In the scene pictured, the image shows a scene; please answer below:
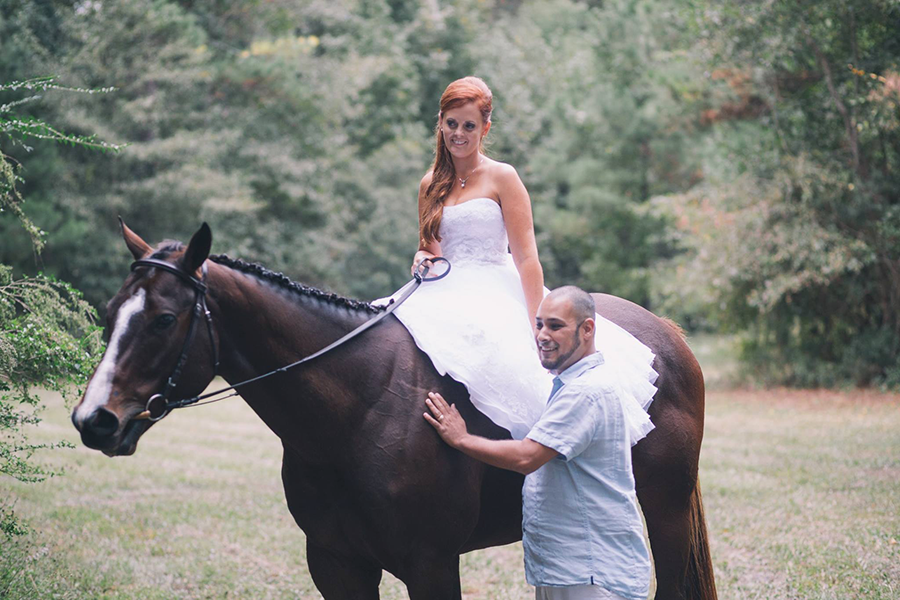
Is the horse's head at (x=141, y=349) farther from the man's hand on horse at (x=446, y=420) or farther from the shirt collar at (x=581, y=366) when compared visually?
the shirt collar at (x=581, y=366)

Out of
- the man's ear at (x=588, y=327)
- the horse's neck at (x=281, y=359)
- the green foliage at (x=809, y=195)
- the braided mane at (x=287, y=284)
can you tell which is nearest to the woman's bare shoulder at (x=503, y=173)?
the braided mane at (x=287, y=284)

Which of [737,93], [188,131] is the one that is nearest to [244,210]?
[188,131]

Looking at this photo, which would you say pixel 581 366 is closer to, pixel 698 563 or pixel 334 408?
pixel 334 408

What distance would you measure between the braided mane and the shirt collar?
959 millimetres

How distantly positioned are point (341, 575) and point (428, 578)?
45cm

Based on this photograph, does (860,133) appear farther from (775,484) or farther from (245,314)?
(245,314)

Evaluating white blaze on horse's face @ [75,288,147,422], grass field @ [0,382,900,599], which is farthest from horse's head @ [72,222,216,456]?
grass field @ [0,382,900,599]

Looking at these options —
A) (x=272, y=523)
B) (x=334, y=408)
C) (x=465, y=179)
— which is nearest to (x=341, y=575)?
(x=334, y=408)

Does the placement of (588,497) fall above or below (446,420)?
below

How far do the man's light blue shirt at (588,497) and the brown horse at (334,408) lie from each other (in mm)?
433

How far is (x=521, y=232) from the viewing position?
12.1 feet

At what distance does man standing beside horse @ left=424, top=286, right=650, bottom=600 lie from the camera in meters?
2.95

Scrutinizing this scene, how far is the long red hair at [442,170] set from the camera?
12.0 feet

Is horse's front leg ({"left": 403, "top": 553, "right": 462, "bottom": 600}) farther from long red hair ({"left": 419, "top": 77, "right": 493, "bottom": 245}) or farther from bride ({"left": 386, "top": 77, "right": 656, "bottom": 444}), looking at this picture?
long red hair ({"left": 419, "top": 77, "right": 493, "bottom": 245})
